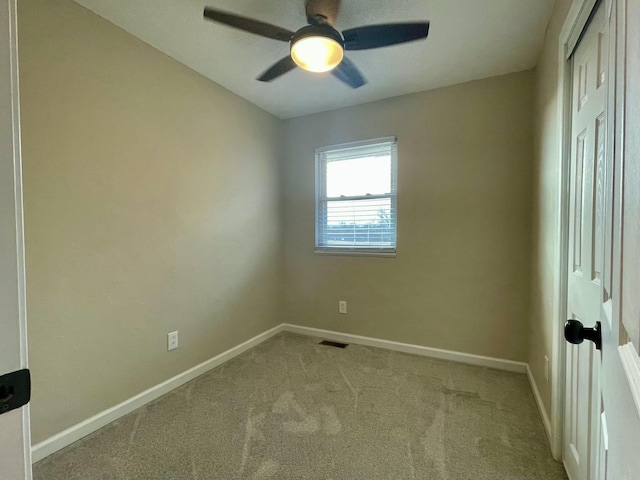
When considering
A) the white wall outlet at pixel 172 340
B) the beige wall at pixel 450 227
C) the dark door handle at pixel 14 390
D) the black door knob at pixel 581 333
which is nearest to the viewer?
A: the dark door handle at pixel 14 390

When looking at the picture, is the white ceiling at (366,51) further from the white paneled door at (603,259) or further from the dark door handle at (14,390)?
the dark door handle at (14,390)

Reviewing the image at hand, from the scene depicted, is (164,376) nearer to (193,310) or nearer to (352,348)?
(193,310)

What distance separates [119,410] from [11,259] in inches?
73.1

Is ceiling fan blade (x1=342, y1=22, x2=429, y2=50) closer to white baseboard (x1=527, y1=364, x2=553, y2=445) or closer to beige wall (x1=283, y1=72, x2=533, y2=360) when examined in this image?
beige wall (x1=283, y1=72, x2=533, y2=360)

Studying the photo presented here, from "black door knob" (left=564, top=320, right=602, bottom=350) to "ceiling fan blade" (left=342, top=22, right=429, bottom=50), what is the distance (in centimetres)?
145

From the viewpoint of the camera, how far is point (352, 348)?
9.50ft

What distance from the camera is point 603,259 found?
0.64 meters

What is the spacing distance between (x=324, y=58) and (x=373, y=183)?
149cm

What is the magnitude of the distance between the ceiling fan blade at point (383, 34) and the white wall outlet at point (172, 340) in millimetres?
2289

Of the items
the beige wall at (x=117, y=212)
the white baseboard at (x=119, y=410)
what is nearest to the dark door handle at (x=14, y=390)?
the beige wall at (x=117, y=212)

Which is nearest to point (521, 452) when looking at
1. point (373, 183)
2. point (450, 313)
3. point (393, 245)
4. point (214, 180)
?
point (450, 313)

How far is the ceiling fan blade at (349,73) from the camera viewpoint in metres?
1.82

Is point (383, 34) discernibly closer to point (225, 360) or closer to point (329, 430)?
point (329, 430)

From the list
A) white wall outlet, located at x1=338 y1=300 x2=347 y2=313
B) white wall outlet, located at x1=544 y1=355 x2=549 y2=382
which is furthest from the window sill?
white wall outlet, located at x1=544 y1=355 x2=549 y2=382
